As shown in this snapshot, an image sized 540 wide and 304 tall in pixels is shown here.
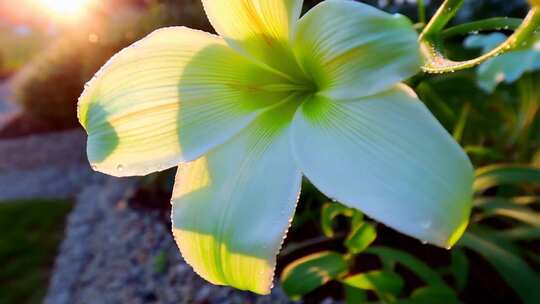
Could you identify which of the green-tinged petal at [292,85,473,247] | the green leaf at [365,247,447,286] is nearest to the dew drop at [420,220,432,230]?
the green-tinged petal at [292,85,473,247]

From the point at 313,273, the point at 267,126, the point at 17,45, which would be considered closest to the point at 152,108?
the point at 267,126

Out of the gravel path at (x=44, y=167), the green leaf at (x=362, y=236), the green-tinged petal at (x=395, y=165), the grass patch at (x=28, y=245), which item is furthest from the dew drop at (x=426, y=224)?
the gravel path at (x=44, y=167)

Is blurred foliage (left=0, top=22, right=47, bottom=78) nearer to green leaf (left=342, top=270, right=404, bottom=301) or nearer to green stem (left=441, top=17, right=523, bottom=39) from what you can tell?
green leaf (left=342, top=270, right=404, bottom=301)

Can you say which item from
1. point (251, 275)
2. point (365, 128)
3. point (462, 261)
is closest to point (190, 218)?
point (251, 275)

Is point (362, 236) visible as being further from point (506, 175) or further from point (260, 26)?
point (506, 175)

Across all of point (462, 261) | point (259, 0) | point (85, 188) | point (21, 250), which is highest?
point (259, 0)

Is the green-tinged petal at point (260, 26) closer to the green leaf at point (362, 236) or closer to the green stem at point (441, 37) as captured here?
the green stem at point (441, 37)

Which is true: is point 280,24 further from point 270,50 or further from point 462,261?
point 462,261
